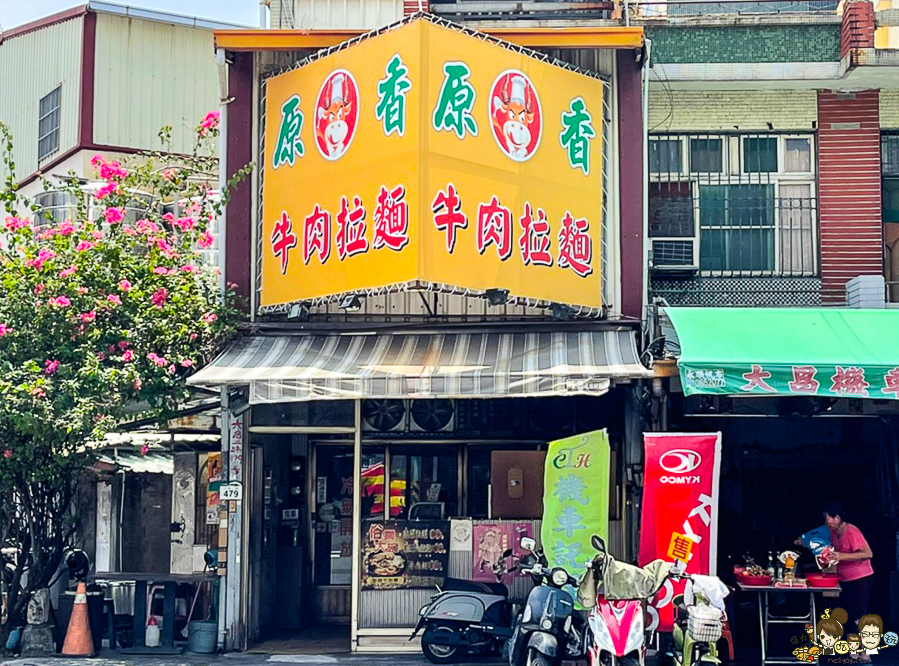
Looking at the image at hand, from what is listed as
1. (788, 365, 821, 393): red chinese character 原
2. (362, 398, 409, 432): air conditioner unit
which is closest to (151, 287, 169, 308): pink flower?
(362, 398, 409, 432): air conditioner unit

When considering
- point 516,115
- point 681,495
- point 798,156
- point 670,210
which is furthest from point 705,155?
point 681,495

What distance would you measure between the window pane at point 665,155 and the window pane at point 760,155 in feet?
2.89

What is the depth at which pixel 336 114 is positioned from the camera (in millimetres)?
14555

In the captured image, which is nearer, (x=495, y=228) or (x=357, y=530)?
(x=495, y=228)

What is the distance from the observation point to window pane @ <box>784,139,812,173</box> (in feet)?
54.4

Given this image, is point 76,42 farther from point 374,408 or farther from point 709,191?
point 709,191

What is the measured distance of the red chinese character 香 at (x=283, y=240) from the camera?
14969 millimetres

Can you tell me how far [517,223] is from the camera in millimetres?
14156

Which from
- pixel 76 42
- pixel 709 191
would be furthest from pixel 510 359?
pixel 76 42

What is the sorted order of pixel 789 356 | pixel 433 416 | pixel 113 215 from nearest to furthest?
pixel 789 356 → pixel 113 215 → pixel 433 416

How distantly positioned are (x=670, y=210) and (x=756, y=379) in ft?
14.9

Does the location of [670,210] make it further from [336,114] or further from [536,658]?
[536,658]

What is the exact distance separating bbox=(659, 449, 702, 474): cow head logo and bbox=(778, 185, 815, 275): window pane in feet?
14.5

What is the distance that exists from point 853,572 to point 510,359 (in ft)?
14.1
